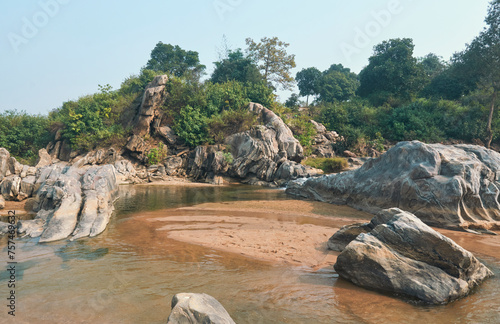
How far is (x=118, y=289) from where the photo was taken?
444 centimetres

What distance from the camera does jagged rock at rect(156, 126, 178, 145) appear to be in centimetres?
2530

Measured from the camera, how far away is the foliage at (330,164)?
851 inches

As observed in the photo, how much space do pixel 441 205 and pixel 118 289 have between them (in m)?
8.50

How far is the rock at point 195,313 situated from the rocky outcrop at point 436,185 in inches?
312

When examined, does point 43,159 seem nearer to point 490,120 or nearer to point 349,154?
point 349,154

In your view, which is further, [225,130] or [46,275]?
[225,130]

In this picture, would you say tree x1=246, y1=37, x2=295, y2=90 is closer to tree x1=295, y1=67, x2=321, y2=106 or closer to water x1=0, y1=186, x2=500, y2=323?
tree x1=295, y1=67, x2=321, y2=106

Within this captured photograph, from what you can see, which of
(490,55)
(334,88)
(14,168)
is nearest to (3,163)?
(14,168)

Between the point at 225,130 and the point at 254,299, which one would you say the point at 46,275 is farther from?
the point at 225,130

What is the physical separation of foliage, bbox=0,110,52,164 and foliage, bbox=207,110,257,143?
663 inches

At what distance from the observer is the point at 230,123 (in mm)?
24906

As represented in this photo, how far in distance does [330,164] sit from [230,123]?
29.3 ft

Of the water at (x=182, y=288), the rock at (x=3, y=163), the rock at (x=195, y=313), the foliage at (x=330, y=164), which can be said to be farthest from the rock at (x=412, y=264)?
the foliage at (x=330, y=164)

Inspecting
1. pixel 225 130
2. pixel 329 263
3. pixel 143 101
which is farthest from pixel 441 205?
pixel 143 101
